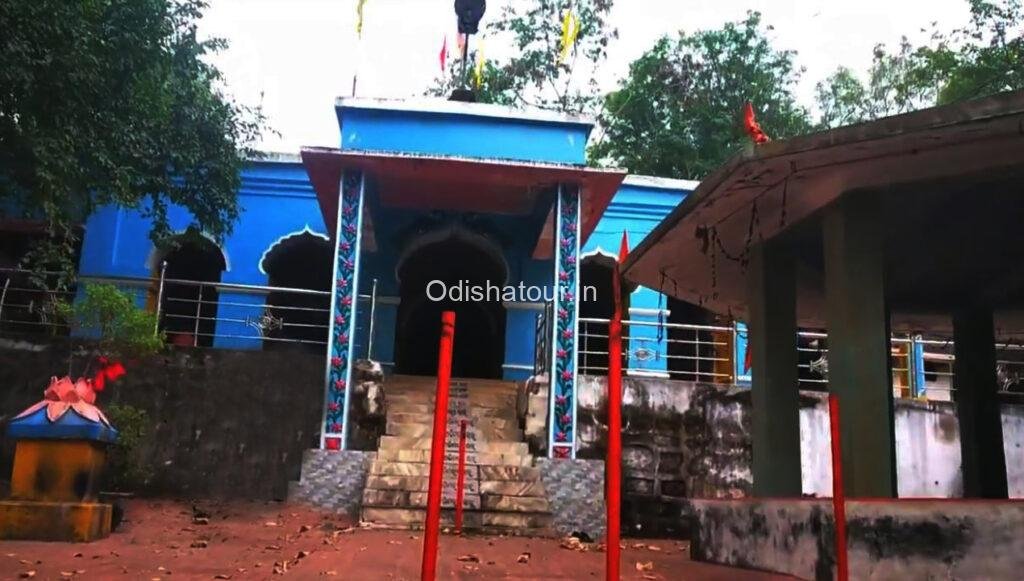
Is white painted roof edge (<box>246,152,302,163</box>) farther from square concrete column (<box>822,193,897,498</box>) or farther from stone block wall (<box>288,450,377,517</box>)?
square concrete column (<box>822,193,897,498</box>)

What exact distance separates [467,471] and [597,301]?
22.3ft

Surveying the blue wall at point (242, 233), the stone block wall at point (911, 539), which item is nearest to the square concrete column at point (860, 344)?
the stone block wall at point (911, 539)

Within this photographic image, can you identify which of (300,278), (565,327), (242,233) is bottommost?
(565,327)

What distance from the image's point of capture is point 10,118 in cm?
826

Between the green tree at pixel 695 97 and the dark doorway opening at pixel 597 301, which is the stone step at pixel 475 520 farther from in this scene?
the green tree at pixel 695 97

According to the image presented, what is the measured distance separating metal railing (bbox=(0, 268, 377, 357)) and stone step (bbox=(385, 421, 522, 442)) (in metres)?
1.08

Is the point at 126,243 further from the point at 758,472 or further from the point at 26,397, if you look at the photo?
the point at 758,472

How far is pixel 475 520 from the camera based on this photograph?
8.59m

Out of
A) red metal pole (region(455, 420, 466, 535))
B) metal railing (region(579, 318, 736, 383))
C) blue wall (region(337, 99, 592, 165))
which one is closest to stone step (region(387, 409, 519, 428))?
red metal pole (region(455, 420, 466, 535))

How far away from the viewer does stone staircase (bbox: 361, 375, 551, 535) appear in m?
8.62

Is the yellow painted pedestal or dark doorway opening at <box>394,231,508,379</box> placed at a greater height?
dark doorway opening at <box>394,231,508,379</box>

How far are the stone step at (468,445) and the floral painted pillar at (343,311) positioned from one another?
529 millimetres

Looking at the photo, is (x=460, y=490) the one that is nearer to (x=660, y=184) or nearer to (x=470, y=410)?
(x=470, y=410)

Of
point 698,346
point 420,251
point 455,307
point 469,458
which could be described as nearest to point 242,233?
point 420,251
